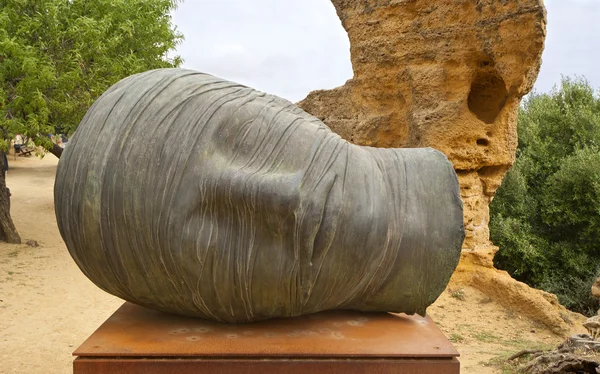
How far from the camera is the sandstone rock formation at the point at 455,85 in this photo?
5715 millimetres

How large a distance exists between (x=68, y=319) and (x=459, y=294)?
4409mm

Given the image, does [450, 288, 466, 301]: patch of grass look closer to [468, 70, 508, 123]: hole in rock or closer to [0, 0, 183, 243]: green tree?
[468, 70, 508, 123]: hole in rock

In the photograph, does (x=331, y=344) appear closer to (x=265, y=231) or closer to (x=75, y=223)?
(x=265, y=231)

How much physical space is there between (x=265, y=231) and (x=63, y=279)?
624 centimetres

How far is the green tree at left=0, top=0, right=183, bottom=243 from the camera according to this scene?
7.24 meters

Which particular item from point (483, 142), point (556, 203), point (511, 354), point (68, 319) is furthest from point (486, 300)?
point (68, 319)

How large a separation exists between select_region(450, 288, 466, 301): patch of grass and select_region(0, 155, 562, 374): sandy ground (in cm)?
1

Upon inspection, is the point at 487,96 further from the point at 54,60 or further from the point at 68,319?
the point at 54,60

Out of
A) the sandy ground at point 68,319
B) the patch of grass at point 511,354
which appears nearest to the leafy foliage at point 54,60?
the sandy ground at point 68,319

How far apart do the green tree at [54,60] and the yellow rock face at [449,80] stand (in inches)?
138

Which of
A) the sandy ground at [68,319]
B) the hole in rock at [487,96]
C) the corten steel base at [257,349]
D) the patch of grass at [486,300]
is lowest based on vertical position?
the sandy ground at [68,319]

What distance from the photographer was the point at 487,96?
21.0 feet

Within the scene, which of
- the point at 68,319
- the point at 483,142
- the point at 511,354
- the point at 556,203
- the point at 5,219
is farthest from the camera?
the point at 556,203

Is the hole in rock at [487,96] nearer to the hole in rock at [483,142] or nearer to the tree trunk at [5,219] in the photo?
the hole in rock at [483,142]
